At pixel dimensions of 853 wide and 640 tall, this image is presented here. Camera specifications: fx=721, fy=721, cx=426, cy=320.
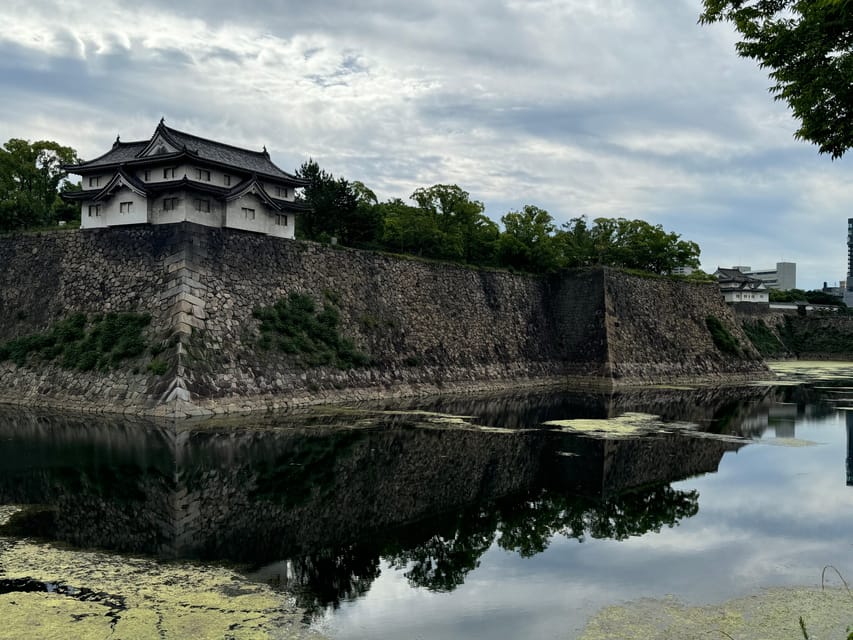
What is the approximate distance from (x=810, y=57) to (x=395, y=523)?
28.0 ft

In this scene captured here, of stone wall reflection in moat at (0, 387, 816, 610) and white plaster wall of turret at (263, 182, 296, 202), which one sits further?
white plaster wall of turret at (263, 182, 296, 202)

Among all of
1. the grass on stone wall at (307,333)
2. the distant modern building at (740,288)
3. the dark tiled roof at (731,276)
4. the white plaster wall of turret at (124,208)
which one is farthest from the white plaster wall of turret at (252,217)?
the dark tiled roof at (731,276)

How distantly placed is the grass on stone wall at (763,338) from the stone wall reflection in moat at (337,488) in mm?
48097

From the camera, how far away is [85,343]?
23.1m

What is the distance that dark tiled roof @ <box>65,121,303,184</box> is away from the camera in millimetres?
31328

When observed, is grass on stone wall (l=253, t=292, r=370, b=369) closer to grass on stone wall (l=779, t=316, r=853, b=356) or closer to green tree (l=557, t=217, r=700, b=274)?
green tree (l=557, t=217, r=700, b=274)

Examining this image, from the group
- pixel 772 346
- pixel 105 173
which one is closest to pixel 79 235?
pixel 105 173

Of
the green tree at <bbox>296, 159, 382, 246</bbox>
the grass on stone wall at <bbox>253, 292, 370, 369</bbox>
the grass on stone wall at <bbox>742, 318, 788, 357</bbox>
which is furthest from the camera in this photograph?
the grass on stone wall at <bbox>742, 318, 788, 357</bbox>

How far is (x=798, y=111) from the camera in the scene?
9.81m

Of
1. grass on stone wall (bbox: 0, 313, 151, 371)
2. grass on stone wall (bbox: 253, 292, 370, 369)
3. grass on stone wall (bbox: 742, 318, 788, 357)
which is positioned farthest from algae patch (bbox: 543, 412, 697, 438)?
grass on stone wall (bbox: 742, 318, 788, 357)

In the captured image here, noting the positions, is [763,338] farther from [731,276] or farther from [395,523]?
[395,523]

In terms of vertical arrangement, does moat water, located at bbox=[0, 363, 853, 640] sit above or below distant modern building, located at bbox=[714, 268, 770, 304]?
below

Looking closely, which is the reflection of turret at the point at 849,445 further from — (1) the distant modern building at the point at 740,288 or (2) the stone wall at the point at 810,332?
(1) the distant modern building at the point at 740,288

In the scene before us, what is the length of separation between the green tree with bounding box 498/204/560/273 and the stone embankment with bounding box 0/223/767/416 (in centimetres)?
154
